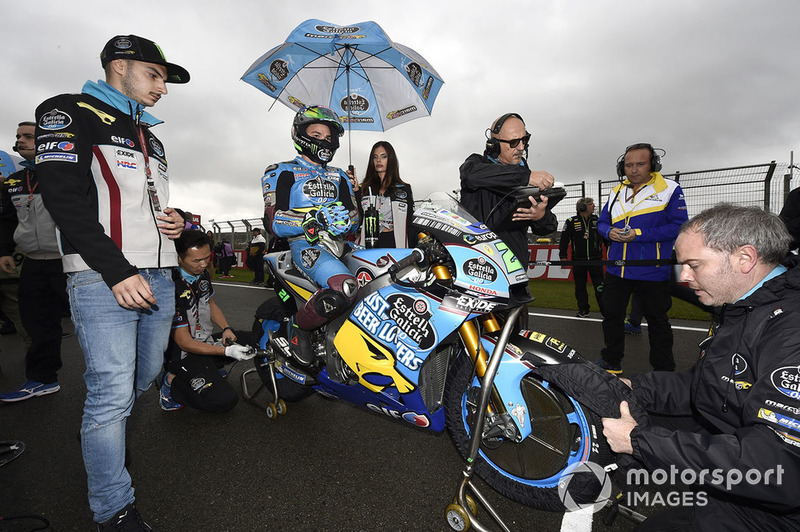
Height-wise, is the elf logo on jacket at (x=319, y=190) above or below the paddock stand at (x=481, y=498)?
above

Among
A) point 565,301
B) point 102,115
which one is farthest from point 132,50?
point 565,301

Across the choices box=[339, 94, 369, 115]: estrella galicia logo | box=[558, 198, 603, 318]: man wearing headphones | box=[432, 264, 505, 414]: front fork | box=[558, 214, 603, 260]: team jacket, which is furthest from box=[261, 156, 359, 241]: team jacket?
box=[558, 214, 603, 260]: team jacket

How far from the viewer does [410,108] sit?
4.68 m

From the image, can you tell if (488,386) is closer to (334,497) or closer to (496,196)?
(334,497)

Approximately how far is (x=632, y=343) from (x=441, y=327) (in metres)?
4.19

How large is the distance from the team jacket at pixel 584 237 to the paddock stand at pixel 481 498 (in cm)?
660

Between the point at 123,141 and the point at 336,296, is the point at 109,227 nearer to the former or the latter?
the point at 123,141

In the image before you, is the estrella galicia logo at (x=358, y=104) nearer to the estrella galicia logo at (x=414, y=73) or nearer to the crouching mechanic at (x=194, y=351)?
the estrella galicia logo at (x=414, y=73)

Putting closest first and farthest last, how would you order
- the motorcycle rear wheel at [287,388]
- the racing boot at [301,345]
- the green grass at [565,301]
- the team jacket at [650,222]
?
the racing boot at [301,345], the motorcycle rear wheel at [287,388], the team jacket at [650,222], the green grass at [565,301]

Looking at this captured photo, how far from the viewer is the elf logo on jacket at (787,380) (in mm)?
1008

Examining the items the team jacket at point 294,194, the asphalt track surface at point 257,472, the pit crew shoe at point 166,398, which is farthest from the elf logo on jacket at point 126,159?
the pit crew shoe at point 166,398

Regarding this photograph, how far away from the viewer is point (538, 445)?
1909mm

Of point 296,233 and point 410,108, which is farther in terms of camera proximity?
point 410,108

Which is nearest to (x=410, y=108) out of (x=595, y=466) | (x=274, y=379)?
(x=274, y=379)
